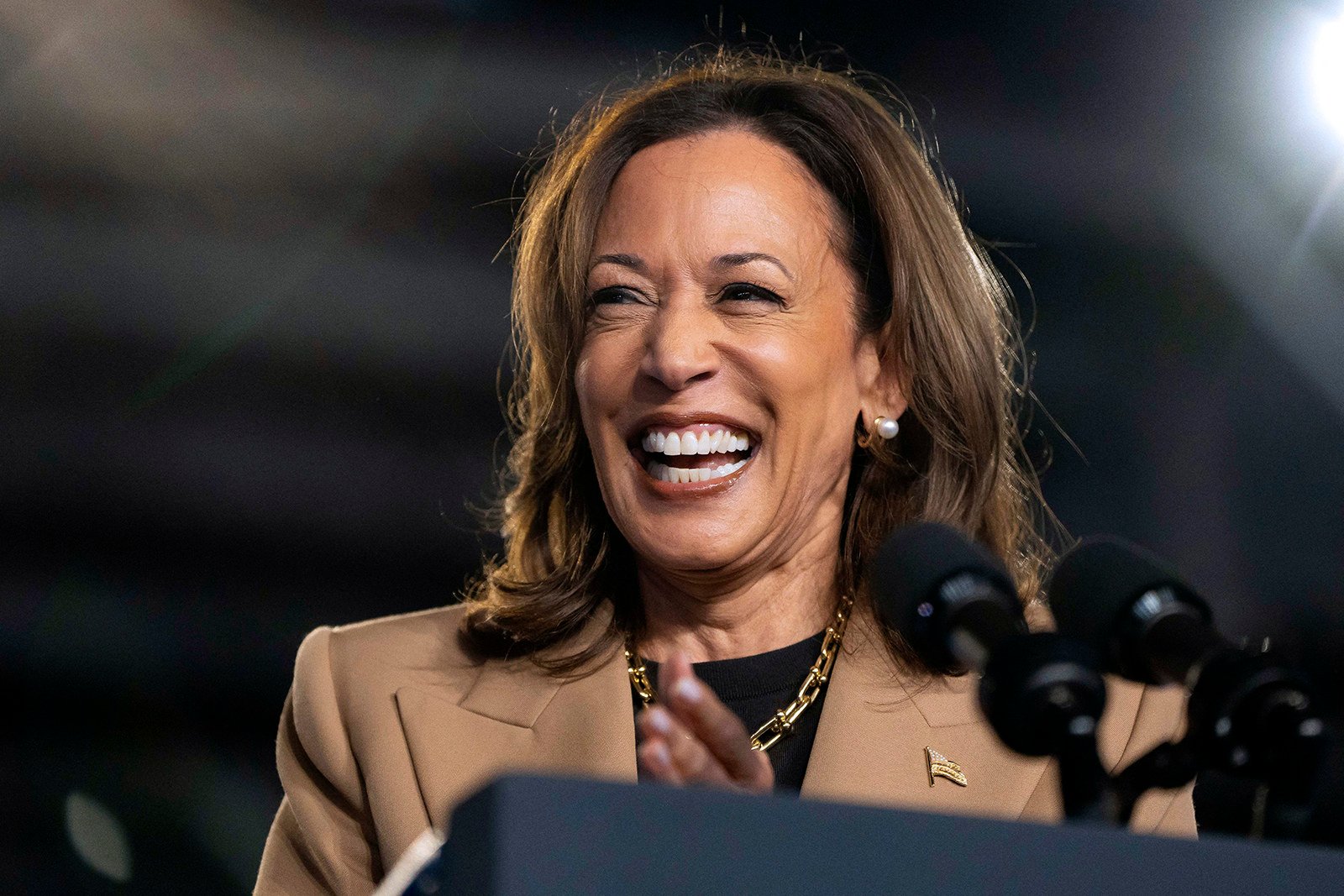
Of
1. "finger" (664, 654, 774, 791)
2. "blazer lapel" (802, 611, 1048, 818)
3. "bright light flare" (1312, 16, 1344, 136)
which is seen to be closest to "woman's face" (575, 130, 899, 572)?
"blazer lapel" (802, 611, 1048, 818)

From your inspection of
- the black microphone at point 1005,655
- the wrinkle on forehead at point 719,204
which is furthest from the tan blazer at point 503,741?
the black microphone at point 1005,655

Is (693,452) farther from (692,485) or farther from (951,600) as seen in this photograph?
(951,600)

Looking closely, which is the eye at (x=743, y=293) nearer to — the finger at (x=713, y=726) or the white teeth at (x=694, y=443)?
the white teeth at (x=694, y=443)

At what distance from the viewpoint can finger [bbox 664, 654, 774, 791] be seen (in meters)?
0.96

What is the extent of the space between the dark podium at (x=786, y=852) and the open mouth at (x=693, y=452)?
44.2 inches

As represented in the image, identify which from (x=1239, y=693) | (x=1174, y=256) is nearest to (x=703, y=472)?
(x=1239, y=693)

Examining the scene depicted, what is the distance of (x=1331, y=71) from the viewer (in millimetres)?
2922

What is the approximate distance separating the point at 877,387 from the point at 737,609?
38 centimetres

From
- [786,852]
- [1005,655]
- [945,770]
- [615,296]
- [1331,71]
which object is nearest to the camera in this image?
[786,852]

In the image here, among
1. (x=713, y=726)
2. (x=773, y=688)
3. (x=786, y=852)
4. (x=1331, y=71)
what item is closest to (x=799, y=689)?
(x=773, y=688)

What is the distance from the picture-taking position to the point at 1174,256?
2912 millimetres

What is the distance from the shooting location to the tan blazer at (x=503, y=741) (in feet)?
5.80

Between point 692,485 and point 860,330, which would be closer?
point 692,485

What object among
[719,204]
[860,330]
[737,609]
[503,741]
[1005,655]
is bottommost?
[503,741]
